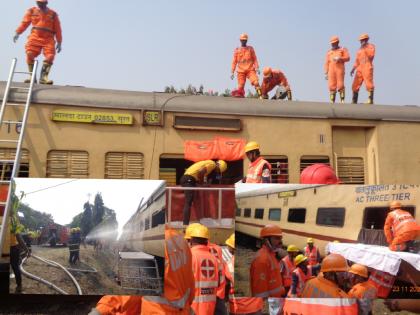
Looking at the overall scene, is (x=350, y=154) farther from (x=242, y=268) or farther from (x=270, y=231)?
(x=242, y=268)

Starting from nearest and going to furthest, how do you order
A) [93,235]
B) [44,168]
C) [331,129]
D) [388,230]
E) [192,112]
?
[93,235]
[388,230]
[44,168]
[192,112]
[331,129]

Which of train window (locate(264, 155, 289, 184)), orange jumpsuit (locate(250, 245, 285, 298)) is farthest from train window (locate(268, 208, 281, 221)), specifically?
train window (locate(264, 155, 289, 184))

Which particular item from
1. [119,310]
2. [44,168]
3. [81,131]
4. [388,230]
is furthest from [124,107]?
[388,230]

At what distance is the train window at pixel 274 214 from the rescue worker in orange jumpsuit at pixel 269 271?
0.21 ft

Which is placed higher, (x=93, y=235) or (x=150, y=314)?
(x=93, y=235)

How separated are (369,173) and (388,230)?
8.34 ft

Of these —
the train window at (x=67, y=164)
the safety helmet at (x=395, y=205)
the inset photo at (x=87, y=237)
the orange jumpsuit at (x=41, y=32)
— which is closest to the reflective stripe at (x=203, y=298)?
the inset photo at (x=87, y=237)

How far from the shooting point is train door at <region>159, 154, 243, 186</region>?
589 cm

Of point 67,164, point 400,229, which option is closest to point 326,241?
point 400,229

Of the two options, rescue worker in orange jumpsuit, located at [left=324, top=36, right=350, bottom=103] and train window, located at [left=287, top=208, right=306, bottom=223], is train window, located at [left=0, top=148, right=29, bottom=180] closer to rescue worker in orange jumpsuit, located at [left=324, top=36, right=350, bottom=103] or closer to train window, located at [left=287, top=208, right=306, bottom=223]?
train window, located at [left=287, top=208, right=306, bottom=223]

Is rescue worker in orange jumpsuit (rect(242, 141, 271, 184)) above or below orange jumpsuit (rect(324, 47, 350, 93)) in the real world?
below

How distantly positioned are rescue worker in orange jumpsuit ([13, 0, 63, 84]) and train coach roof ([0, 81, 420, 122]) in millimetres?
1270

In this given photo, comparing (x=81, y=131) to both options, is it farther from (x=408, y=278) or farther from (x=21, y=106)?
(x=408, y=278)

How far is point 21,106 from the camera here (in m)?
5.41
